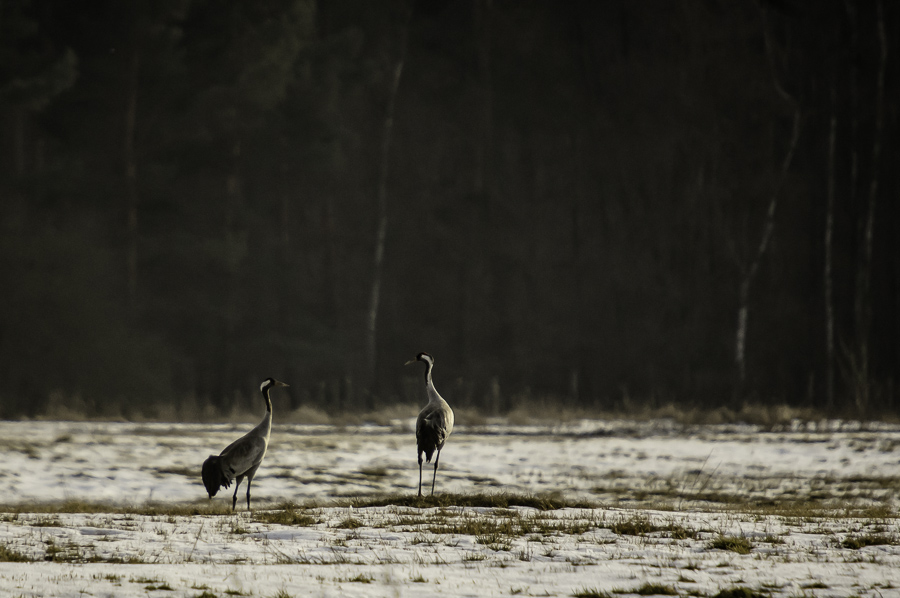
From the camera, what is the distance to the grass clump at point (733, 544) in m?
7.13

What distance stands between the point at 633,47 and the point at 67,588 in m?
39.4

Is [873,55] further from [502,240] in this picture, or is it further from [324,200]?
[324,200]

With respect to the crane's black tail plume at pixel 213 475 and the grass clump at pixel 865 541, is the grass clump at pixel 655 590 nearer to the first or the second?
the grass clump at pixel 865 541

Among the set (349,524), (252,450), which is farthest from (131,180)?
(349,524)

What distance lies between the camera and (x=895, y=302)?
34.6 meters

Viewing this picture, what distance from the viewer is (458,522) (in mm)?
8578

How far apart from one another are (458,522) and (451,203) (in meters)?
32.7

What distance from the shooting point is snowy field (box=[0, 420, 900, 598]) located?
600 cm

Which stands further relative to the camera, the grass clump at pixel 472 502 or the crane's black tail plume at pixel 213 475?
the crane's black tail plume at pixel 213 475

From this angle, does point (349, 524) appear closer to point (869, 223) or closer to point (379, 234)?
point (869, 223)

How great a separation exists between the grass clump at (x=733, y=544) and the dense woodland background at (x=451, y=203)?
1785cm

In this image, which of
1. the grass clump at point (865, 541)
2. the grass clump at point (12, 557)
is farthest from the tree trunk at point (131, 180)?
the grass clump at point (865, 541)

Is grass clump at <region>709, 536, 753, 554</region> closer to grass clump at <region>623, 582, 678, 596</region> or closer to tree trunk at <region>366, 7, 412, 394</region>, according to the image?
A: grass clump at <region>623, 582, 678, 596</region>

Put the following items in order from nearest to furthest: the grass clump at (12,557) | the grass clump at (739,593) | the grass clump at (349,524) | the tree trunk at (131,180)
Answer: the grass clump at (739,593) < the grass clump at (12,557) < the grass clump at (349,524) < the tree trunk at (131,180)
